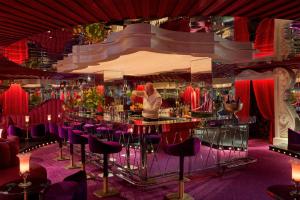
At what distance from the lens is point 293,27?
7855 mm

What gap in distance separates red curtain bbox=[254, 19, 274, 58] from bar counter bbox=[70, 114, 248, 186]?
8.45 ft

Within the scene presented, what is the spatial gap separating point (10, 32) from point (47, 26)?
36.1 inches

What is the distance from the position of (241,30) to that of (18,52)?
7.96m

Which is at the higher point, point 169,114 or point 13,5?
point 13,5

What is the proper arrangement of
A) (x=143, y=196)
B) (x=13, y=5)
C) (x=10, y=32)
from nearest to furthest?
1. (x=13, y=5)
2. (x=143, y=196)
3. (x=10, y=32)

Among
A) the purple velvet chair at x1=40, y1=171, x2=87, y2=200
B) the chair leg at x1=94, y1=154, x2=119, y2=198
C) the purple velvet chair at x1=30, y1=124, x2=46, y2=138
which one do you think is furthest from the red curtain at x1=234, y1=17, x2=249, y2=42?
the purple velvet chair at x1=40, y1=171, x2=87, y2=200

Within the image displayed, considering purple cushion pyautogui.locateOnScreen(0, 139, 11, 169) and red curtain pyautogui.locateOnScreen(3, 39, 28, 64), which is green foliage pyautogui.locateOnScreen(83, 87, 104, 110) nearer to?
purple cushion pyautogui.locateOnScreen(0, 139, 11, 169)

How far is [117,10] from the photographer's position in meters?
4.14

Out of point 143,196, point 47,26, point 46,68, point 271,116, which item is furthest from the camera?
point 46,68

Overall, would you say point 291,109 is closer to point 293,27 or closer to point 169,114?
point 293,27

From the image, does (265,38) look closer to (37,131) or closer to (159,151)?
(159,151)

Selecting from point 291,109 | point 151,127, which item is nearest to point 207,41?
point 151,127

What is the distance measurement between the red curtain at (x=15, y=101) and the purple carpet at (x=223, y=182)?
4.75m

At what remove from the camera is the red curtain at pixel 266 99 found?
862 cm
